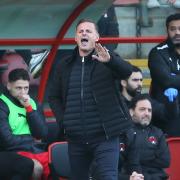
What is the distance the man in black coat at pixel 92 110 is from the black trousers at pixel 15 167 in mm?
830

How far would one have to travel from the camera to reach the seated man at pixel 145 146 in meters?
7.87

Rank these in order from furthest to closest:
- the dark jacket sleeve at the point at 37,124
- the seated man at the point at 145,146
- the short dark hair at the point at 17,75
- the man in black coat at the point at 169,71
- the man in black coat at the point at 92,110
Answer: the man in black coat at the point at 169,71, the short dark hair at the point at 17,75, the dark jacket sleeve at the point at 37,124, the seated man at the point at 145,146, the man in black coat at the point at 92,110

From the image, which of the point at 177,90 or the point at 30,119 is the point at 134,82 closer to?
the point at 177,90

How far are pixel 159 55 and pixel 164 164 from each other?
123 centimetres

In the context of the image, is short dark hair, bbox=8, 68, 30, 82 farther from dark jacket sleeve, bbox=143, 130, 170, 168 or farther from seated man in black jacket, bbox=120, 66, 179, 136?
dark jacket sleeve, bbox=143, 130, 170, 168

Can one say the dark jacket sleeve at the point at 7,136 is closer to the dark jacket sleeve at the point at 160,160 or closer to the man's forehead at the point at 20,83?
the man's forehead at the point at 20,83

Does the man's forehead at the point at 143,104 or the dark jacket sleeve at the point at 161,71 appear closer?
the man's forehead at the point at 143,104

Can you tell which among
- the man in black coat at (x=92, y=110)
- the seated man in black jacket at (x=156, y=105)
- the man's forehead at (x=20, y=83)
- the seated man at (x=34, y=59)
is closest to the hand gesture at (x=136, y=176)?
the man in black coat at (x=92, y=110)

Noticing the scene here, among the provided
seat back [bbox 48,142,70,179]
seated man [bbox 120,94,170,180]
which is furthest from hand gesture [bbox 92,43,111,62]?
seat back [bbox 48,142,70,179]

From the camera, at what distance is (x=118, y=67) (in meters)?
6.79

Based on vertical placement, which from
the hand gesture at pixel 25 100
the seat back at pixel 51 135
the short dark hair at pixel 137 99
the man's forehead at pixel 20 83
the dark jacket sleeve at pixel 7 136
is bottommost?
the seat back at pixel 51 135

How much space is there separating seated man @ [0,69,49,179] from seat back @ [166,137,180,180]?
1202 mm

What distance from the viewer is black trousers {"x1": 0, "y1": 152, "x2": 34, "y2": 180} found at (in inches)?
306

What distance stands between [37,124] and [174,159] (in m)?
1.37
